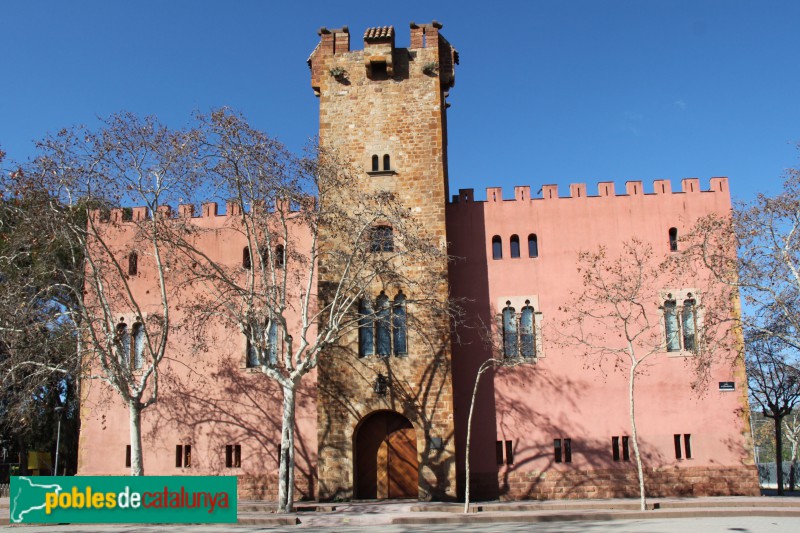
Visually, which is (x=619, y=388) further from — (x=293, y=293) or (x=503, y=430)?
(x=293, y=293)

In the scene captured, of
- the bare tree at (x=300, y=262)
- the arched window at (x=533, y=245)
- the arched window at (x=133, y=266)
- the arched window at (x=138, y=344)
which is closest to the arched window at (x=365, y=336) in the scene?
the bare tree at (x=300, y=262)

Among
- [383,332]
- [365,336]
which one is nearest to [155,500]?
[365,336]

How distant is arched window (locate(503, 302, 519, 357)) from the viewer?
2166cm

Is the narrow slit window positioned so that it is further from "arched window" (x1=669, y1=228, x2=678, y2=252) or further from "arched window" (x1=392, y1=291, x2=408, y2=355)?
"arched window" (x1=669, y1=228, x2=678, y2=252)

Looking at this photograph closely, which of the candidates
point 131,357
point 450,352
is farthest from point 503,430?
point 131,357

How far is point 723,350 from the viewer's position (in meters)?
21.0

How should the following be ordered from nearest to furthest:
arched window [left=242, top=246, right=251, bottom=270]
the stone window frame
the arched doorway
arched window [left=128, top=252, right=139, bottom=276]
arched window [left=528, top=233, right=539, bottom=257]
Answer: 1. the arched doorway
2. the stone window frame
3. arched window [left=528, top=233, right=539, bottom=257]
4. arched window [left=242, top=246, right=251, bottom=270]
5. arched window [left=128, top=252, right=139, bottom=276]

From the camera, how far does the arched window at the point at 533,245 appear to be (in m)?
22.3

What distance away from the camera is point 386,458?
20.5 m

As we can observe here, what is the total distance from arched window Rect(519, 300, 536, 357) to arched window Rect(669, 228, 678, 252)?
439 cm

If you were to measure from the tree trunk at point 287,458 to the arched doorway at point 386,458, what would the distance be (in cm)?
295

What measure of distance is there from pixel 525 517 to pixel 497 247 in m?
8.30

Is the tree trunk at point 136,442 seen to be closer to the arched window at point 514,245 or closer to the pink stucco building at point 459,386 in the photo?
the pink stucco building at point 459,386

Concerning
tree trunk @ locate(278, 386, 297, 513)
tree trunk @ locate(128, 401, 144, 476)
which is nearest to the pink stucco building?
tree trunk @ locate(278, 386, 297, 513)
